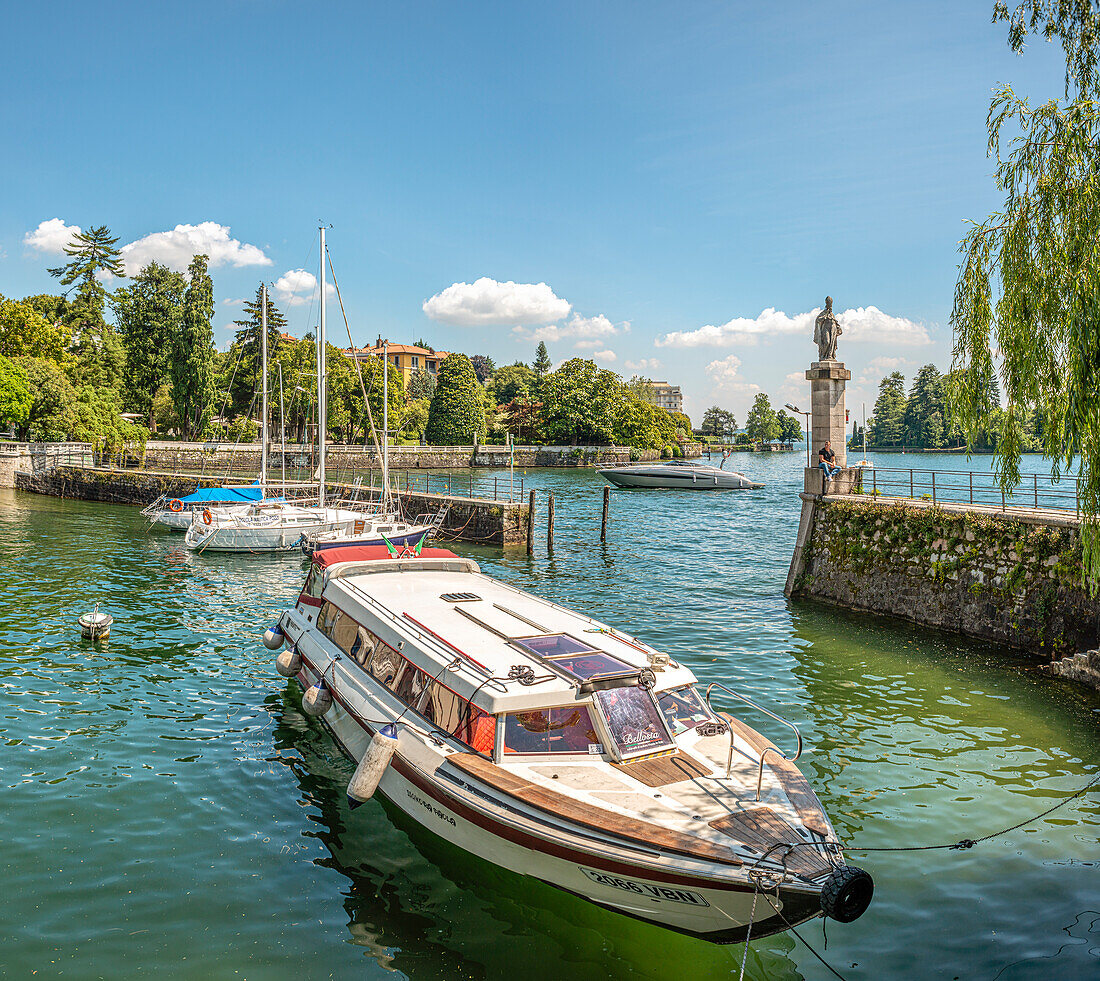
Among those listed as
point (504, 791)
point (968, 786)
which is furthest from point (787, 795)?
point (968, 786)

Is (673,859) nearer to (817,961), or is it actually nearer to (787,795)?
(787,795)

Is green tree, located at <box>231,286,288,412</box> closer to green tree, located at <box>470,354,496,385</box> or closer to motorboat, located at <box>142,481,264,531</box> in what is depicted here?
motorboat, located at <box>142,481,264,531</box>

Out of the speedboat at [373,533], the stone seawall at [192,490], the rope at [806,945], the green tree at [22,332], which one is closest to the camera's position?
the rope at [806,945]

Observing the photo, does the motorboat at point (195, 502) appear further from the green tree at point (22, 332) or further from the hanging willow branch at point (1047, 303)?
the green tree at point (22, 332)

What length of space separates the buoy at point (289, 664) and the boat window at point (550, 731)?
658 centimetres

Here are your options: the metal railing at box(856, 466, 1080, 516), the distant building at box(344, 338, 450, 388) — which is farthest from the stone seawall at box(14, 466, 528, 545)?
the distant building at box(344, 338, 450, 388)

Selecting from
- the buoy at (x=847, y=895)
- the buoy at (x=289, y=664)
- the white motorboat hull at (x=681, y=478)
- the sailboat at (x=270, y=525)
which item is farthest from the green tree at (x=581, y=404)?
the buoy at (x=847, y=895)

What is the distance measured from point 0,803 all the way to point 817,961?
10.3 m

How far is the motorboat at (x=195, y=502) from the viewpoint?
36.4m

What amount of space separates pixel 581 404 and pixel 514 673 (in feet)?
320

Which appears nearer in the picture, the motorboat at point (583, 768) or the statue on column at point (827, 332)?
the motorboat at point (583, 768)

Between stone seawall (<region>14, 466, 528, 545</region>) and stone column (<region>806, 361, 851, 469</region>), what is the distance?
16385mm

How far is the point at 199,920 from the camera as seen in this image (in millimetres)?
7598

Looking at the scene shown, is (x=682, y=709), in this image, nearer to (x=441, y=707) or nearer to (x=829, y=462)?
(x=441, y=707)
